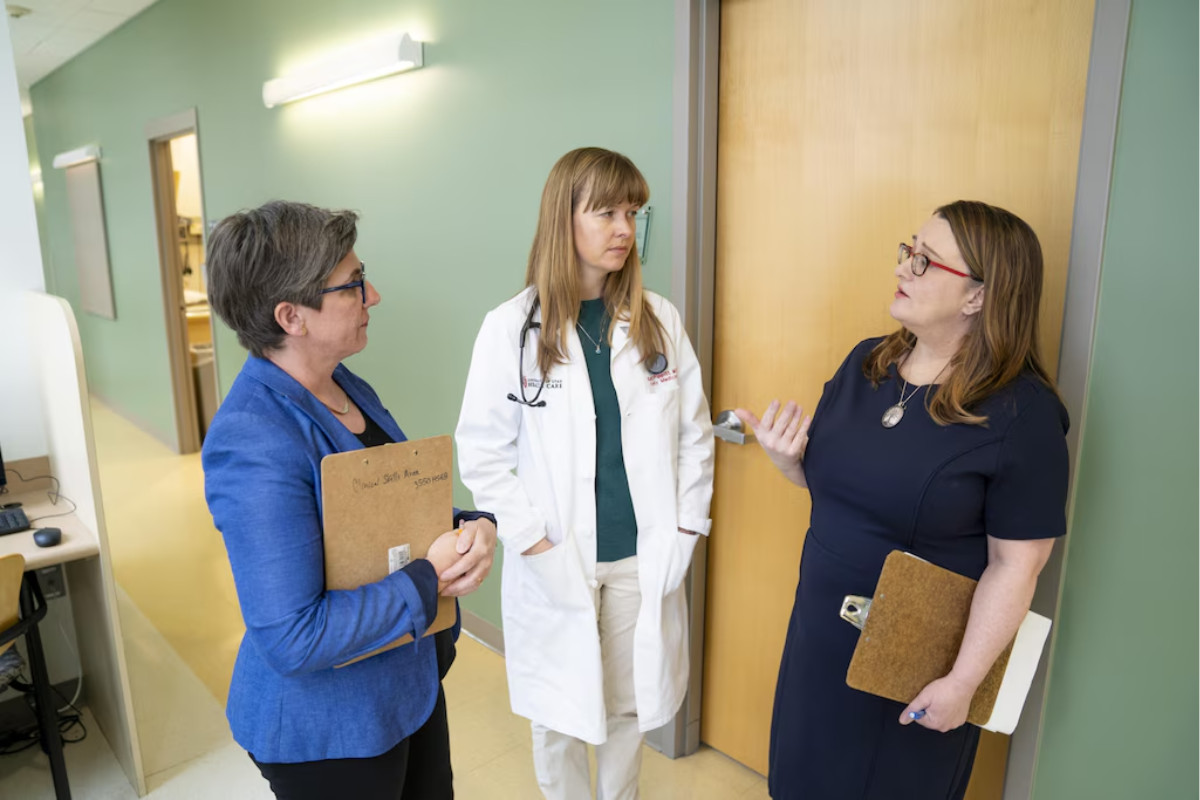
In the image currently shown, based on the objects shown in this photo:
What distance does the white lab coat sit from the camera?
1.69 metres

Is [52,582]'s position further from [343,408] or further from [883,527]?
[883,527]

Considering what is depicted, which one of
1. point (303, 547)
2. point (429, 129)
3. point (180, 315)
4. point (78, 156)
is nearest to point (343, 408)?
point (303, 547)

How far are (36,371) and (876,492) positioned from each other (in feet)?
8.59

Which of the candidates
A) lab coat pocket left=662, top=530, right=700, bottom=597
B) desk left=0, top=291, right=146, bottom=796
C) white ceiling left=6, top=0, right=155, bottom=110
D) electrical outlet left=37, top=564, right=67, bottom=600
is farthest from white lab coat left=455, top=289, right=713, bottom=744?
white ceiling left=6, top=0, right=155, bottom=110

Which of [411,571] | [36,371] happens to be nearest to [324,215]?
[411,571]

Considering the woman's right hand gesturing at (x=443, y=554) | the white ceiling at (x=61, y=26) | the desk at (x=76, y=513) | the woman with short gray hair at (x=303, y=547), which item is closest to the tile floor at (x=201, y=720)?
the desk at (x=76, y=513)

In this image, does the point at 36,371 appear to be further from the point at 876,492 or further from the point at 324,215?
the point at 876,492

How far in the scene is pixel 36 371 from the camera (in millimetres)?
2576

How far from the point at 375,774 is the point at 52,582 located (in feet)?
6.89

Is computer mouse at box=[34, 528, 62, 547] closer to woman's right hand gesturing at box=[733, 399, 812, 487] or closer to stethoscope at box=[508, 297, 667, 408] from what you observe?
stethoscope at box=[508, 297, 667, 408]

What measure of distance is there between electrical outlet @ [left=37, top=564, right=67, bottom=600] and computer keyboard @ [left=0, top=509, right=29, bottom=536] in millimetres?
479

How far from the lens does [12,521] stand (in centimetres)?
225

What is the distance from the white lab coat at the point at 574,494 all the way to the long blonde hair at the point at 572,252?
0.03 meters

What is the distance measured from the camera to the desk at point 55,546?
6.86 feet
